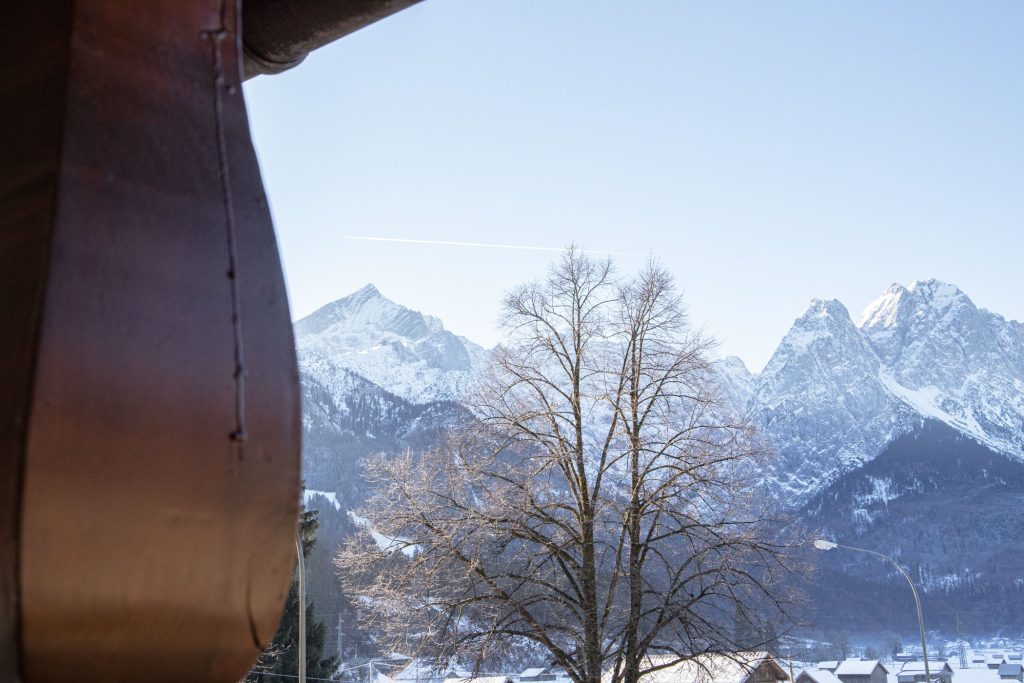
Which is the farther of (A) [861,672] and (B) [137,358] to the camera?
(A) [861,672]

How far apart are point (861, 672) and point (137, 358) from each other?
240 feet

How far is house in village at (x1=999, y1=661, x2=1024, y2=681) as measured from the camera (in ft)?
332

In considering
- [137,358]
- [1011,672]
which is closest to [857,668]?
[1011,672]

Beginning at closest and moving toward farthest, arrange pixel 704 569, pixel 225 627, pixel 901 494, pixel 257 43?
pixel 225 627
pixel 257 43
pixel 704 569
pixel 901 494

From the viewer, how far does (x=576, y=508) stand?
15.0 m

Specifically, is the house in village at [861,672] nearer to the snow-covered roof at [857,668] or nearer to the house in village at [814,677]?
the snow-covered roof at [857,668]

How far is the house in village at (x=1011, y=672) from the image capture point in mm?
101262

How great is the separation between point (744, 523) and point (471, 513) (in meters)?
3.98

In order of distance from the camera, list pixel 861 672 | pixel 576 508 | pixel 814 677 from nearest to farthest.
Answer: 1. pixel 576 508
2. pixel 814 677
3. pixel 861 672

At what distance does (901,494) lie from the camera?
180750 millimetres

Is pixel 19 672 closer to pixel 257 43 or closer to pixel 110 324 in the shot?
pixel 110 324

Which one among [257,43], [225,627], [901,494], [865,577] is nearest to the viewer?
[225,627]

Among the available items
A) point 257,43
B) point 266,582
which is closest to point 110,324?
point 266,582

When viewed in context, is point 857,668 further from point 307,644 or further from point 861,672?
point 307,644
